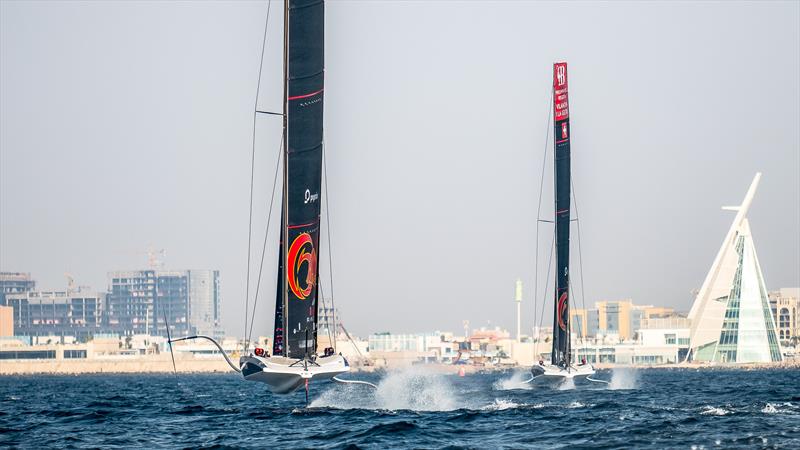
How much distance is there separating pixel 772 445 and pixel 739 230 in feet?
477

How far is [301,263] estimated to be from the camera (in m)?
37.1

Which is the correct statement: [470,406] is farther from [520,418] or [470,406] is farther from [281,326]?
[281,326]

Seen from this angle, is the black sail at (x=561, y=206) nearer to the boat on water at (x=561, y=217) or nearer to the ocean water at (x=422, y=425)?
the boat on water at (x=561, y=217)

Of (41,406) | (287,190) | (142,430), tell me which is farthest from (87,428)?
(41,406)

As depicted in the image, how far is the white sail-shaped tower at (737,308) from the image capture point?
172625 millimetres

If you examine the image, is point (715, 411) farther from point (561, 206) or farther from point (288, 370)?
point (561, 206)

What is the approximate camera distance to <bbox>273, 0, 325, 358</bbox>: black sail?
36.7 m

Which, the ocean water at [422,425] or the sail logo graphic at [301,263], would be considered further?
the sail logo graphic at [301,263]

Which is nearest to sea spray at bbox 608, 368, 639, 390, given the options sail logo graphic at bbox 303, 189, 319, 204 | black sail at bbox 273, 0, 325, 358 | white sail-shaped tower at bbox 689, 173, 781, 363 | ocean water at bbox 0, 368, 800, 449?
ocean water at bbox 0, 368, 800, 449

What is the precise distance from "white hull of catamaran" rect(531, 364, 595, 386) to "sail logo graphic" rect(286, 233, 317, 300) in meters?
27.8

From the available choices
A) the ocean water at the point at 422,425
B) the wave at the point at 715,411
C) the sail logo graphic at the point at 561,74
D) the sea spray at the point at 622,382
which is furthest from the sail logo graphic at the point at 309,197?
the sea spray at the point at 622,382

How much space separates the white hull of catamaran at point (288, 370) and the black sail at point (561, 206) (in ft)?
100

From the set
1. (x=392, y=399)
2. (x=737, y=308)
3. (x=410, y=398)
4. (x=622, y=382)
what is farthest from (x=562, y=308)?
(x=737, y=308)

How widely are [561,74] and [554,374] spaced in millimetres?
16550
